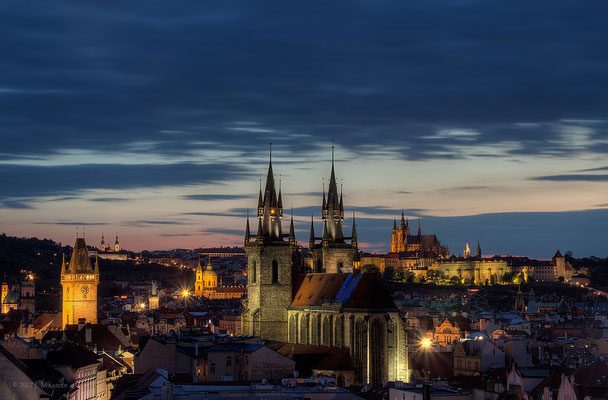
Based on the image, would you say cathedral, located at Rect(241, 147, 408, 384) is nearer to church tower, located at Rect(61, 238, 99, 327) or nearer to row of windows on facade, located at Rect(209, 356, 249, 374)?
row of windows on facade, located at Rect(209, 356, 249, 374)

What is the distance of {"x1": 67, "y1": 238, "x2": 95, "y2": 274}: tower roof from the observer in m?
149

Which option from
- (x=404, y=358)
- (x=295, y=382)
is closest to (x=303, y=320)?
(x=404, y=358)

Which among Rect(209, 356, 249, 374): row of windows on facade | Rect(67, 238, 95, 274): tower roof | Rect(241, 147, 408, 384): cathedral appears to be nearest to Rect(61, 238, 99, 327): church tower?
Rect(67, 238, 95, 274): tower roof

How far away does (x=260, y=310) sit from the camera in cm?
11119

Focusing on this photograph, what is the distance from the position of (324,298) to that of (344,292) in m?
3.14

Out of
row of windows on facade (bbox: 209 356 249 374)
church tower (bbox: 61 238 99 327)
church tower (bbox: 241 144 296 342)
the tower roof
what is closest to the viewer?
row of windows on facade (bbox: 209 356 249 374)

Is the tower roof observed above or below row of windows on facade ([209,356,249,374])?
above

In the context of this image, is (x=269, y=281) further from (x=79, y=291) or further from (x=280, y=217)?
(x=79, y=291)

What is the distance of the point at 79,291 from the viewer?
14688cm

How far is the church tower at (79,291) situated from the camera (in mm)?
144875

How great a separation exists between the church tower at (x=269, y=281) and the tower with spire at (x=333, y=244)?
413 centimetres

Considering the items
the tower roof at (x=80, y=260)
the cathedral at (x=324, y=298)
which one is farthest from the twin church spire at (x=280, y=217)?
the tower roof at (x=80, y=260)

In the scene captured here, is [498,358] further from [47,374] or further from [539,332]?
[539,332]

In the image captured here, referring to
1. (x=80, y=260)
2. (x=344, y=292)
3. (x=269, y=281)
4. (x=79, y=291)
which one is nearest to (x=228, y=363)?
(x=344, y=292)
